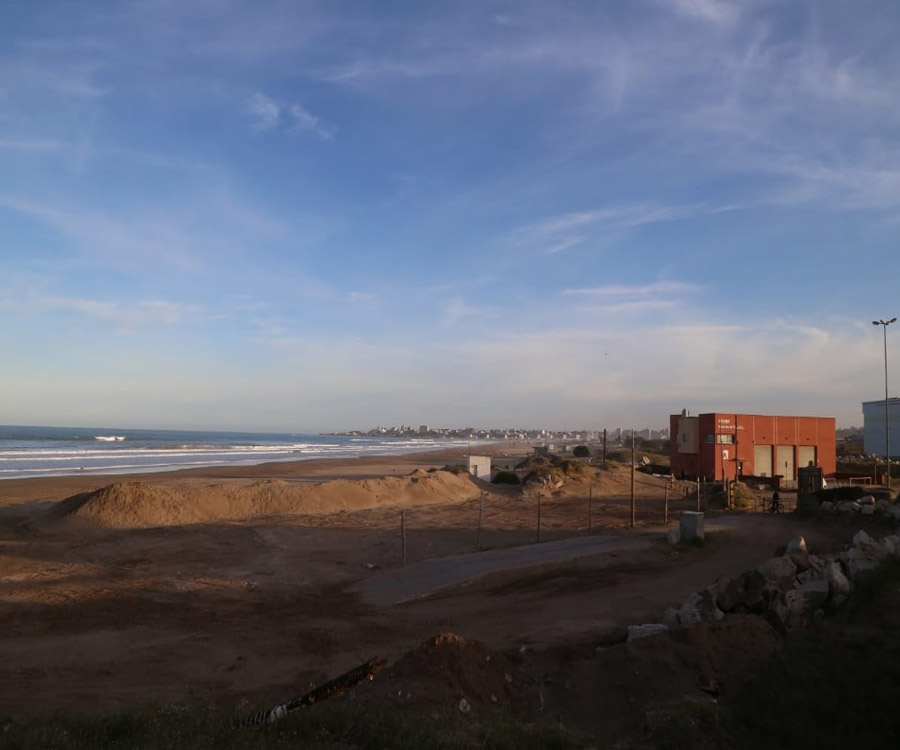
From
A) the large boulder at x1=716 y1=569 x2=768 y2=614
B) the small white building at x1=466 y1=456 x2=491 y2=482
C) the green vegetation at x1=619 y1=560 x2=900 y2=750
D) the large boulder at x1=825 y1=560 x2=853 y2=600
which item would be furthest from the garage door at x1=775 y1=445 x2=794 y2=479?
the green vegetation at x1=619 y1=560 x2=900 y2=750

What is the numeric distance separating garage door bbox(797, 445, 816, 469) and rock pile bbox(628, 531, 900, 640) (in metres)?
40.9

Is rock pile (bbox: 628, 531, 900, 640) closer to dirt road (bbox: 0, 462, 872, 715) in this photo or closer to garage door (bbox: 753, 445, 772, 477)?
dirt road (bbox: 0, 462, 872, 715)

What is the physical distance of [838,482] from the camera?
4409cm

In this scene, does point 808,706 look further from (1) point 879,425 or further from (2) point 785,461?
(1) point 879,425

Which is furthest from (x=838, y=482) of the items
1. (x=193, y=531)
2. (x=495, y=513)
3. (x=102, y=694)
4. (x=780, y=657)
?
A: (x=102, y=694)

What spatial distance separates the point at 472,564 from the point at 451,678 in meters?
10.5

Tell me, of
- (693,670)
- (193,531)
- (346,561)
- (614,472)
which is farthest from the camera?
(614,472)

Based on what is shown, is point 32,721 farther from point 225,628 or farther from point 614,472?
point 614,472

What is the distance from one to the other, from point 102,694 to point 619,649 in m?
7.45

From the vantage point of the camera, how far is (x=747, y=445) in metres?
48.4

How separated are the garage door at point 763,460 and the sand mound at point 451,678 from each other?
44.0m

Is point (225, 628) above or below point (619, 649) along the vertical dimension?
below

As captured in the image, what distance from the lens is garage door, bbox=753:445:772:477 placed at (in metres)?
49.1

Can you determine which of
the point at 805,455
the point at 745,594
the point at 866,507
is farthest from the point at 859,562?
the point at 805,455
